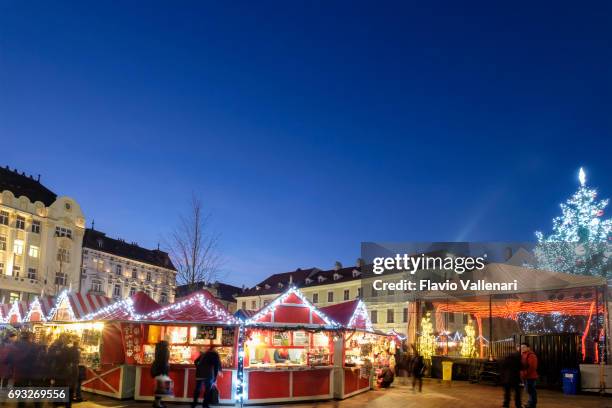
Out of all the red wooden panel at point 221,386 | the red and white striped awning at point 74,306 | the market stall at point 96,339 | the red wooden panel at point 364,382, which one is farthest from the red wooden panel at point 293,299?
the red and white striped awning at point 74,306

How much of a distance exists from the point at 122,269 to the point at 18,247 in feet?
48.2

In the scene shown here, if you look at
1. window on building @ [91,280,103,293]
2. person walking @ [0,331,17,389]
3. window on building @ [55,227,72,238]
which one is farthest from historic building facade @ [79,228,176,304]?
person walking @ [0,331,17,389]

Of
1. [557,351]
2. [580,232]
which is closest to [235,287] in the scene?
[580,232]

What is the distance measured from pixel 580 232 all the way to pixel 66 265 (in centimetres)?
4251

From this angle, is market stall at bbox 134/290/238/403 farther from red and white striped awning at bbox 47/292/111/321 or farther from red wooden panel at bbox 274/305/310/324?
red and white striped awning at bbox 47/292/111/321

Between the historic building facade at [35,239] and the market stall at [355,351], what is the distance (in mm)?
34975

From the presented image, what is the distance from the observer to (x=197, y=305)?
55.7ft

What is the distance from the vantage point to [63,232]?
53312 millimetres

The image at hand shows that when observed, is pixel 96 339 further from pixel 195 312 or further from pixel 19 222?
pixel 19 222

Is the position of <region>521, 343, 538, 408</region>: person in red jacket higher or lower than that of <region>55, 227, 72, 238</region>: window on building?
lower

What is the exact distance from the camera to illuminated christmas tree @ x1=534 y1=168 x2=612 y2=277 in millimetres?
33531

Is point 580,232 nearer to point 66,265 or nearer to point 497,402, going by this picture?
point 497,402

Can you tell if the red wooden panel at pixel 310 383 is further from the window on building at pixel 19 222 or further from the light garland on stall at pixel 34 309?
the window on building at pixel 19 222

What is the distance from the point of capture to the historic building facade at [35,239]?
47594 mm
